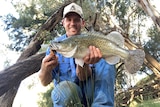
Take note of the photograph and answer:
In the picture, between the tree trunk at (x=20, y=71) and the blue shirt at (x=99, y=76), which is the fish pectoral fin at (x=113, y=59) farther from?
the tree trunk at (x=20, y=71)

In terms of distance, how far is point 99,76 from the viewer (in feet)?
4.93

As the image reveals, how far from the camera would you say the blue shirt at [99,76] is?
146cm

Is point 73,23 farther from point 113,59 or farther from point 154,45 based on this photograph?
point 154,45

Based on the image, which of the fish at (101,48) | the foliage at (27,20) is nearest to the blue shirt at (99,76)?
the fish at (101,48)

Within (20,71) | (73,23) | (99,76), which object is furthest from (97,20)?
(99,76)

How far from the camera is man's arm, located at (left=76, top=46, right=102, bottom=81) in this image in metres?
1.30

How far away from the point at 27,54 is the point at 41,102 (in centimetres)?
403

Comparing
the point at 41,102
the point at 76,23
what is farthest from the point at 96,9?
the point at 76,23

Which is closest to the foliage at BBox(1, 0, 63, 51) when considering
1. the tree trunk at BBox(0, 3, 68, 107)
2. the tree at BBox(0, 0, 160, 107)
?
the tree at BBox(0, 0, 160, 107)

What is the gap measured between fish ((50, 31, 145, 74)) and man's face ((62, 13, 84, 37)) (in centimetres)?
25

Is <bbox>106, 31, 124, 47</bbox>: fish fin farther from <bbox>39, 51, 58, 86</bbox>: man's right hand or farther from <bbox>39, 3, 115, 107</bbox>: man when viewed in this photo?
<bbox>39, 51, 58, 86</bbox>: man's right hand

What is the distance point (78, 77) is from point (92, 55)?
25cm

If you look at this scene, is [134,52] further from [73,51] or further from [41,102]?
[41,102]

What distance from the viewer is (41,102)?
867 centimetres
